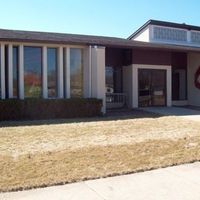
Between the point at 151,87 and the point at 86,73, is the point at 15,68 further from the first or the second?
the point at 151,87

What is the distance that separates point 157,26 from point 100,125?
62.0 feet

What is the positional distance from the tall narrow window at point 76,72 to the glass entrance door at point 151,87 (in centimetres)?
476

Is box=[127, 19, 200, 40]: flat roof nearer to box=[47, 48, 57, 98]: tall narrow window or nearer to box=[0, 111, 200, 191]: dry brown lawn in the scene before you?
box=[47, 48, 57, 98]: tall narrow window

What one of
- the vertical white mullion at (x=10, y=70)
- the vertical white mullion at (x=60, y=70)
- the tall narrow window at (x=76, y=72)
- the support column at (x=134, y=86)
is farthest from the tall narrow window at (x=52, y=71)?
the support column at (x=134, y=86)

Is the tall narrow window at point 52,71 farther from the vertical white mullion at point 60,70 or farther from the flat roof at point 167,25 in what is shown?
the flat roof at point 167,25

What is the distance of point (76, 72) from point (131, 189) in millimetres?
13005

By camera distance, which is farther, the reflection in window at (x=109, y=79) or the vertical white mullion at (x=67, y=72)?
Result: the reflection in window at (x=109, y=79)

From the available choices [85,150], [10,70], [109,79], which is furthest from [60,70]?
[85,150]

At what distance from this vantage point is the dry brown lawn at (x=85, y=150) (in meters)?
6.45

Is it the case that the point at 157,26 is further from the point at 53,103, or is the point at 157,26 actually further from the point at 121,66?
the point at 53,103

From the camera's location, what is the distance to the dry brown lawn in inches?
254

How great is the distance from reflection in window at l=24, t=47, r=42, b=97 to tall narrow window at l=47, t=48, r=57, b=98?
46 centimetres

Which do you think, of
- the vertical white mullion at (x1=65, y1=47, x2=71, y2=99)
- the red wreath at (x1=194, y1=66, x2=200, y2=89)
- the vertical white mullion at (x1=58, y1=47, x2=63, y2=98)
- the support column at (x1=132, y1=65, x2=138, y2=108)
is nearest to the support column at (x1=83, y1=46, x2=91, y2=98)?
the vertical white mullion at (x1=65, y1=47, x2=71, y2=99)

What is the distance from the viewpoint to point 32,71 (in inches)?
674
